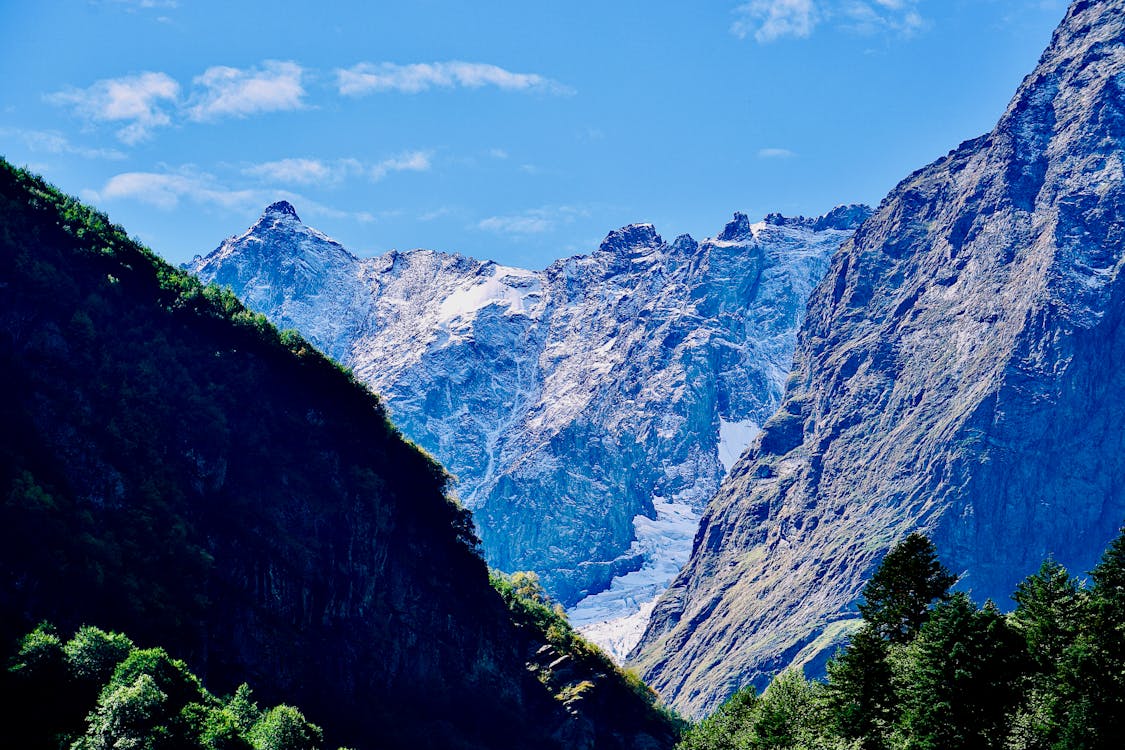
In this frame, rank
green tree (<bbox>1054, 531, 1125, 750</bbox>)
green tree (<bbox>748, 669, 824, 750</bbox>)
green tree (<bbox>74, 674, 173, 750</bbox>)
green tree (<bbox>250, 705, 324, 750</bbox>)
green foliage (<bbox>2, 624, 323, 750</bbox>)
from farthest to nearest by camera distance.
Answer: green tree (<bbox>250, 705, 324, 750</bbox>)
green tree (<bbox>748, 669, 824, 750</bbox>)
green foliage (<bbox>2, 624, 323, 750</bbox>)
green tree (<bbox>74, 674, 173, 750</bbox>)
green tree (<bbox>1054, 531, 1125, 750</bbox>)

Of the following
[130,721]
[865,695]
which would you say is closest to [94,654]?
[130,721]

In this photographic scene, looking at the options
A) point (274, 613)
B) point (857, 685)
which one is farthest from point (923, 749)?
point (274, 613)

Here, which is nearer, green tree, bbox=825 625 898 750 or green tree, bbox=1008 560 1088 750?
green tree, bbox=1008 560 1088 750

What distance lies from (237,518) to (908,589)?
84.3m

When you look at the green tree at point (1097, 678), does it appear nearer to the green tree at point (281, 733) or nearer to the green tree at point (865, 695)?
the green tree at point (865, 695)

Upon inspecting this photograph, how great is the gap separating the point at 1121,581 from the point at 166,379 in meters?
111

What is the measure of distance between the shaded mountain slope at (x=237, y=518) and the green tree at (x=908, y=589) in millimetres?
69606

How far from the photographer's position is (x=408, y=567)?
16562 cm

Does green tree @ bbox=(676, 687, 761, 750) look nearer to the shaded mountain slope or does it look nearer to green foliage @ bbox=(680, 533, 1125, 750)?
green foliage @ bbox=(680, 533, 1125, 750)

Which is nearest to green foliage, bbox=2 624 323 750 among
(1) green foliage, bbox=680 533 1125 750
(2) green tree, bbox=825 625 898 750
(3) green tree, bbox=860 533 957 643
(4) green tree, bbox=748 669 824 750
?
(4) green tree, bbox=748 669 824 750

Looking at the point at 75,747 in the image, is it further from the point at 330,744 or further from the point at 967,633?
the point at 967,633

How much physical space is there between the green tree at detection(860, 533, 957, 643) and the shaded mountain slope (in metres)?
69.6

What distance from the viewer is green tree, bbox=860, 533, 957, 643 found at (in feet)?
295

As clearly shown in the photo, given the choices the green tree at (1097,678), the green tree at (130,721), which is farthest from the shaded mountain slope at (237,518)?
the green tree at (1097,678)
